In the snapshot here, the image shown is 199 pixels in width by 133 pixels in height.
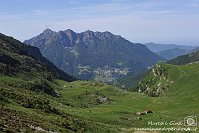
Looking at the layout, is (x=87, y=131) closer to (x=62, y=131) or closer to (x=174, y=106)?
(x=62, y=131)

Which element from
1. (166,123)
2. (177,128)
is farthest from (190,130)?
(166,123)

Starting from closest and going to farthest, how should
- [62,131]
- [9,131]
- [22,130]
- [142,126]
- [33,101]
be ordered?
[9,131] < [22,130] < [62,131] < [33,101] < [142,126]

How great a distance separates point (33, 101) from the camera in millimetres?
105250

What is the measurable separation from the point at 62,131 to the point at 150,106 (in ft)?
393

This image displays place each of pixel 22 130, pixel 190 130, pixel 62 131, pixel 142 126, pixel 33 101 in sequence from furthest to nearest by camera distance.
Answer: pixel 142 126
pixel 190 130
pixel 33 101
pixel 62 131
pixel 22 130

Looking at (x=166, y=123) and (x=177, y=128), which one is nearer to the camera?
(x=177, y=128)

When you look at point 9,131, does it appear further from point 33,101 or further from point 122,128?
point 122,128

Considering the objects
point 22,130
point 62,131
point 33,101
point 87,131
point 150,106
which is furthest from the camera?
point 150,106

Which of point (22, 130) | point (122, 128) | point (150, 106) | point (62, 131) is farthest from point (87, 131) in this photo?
point (150, 106)

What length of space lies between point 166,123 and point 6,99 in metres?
59.0

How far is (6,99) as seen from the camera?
9369cm

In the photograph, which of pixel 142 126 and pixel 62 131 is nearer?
pixel 62 131

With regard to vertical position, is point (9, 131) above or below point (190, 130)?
above

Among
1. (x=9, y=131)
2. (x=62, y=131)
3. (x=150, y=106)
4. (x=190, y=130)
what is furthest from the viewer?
(x=150, y=106)
